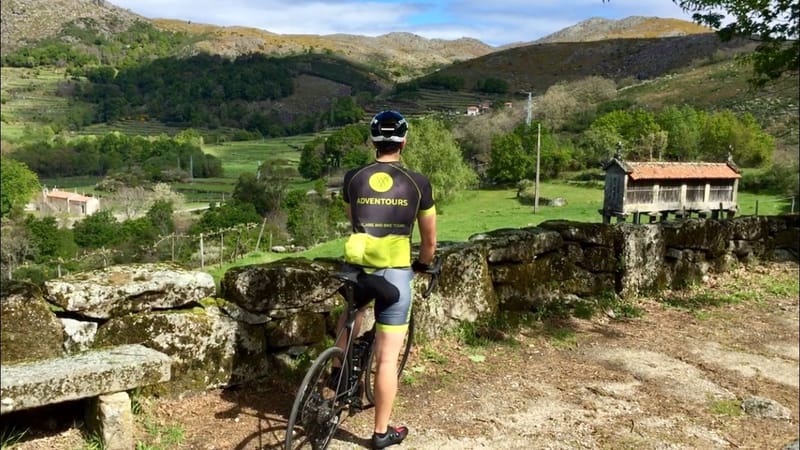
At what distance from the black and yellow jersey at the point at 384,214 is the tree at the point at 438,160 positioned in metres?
55.0

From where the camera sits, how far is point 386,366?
4.02 metres

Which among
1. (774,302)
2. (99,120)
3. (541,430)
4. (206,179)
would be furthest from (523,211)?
(99,120)

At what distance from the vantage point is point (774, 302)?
8.23 m

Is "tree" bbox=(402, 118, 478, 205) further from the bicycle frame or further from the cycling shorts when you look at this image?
the cycling shorts

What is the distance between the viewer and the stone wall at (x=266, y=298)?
436cm

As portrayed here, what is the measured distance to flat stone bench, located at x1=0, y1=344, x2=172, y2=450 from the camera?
3.59 m

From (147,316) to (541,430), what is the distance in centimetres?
322

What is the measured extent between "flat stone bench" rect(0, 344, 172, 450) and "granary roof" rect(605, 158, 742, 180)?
82.6 ft

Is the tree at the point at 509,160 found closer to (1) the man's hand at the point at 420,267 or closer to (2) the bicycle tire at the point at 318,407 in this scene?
(1) the man's hand at the point at 420,267

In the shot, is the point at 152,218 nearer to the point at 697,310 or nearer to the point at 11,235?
the point at 11,235

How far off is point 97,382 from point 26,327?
31.5 inches

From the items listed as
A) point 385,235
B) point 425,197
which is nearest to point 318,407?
point 385,235

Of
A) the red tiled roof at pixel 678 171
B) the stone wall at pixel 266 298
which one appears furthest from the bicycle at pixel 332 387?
the red tiled roof at pixel 678 171

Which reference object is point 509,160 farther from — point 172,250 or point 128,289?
point 128,289
